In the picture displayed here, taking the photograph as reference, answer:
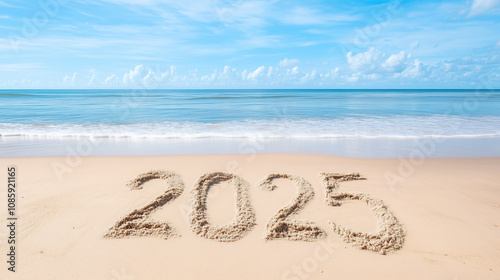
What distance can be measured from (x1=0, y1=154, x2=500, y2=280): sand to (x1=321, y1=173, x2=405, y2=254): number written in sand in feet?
Result: 0.05

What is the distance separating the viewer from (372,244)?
299cm

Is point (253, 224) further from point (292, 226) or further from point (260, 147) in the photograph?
point (260, 147)

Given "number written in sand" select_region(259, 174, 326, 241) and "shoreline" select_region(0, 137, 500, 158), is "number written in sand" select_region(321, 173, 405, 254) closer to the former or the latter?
"number written in sand" select_region(259, 174, 326, 241)

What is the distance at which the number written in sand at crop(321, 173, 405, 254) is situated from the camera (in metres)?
2.99

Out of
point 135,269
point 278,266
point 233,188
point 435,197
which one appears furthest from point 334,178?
point 135,269

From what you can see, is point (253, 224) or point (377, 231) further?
point (253, 224)

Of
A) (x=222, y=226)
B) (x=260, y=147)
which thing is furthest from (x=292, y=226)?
(x=260, y=147)

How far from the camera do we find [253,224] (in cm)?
342

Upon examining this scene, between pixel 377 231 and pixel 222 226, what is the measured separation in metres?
1.84

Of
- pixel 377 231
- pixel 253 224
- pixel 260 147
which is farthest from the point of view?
pixel 260 147

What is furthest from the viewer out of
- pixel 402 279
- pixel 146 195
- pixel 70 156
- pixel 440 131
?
pixel 440 131

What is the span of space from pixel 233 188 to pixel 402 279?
2588 millimetres

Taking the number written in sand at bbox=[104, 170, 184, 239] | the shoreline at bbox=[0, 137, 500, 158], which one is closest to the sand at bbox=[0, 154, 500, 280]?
the number written in sand at bbox=[104, 170, 184, 239]

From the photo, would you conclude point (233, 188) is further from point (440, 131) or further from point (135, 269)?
point (440, 131)
